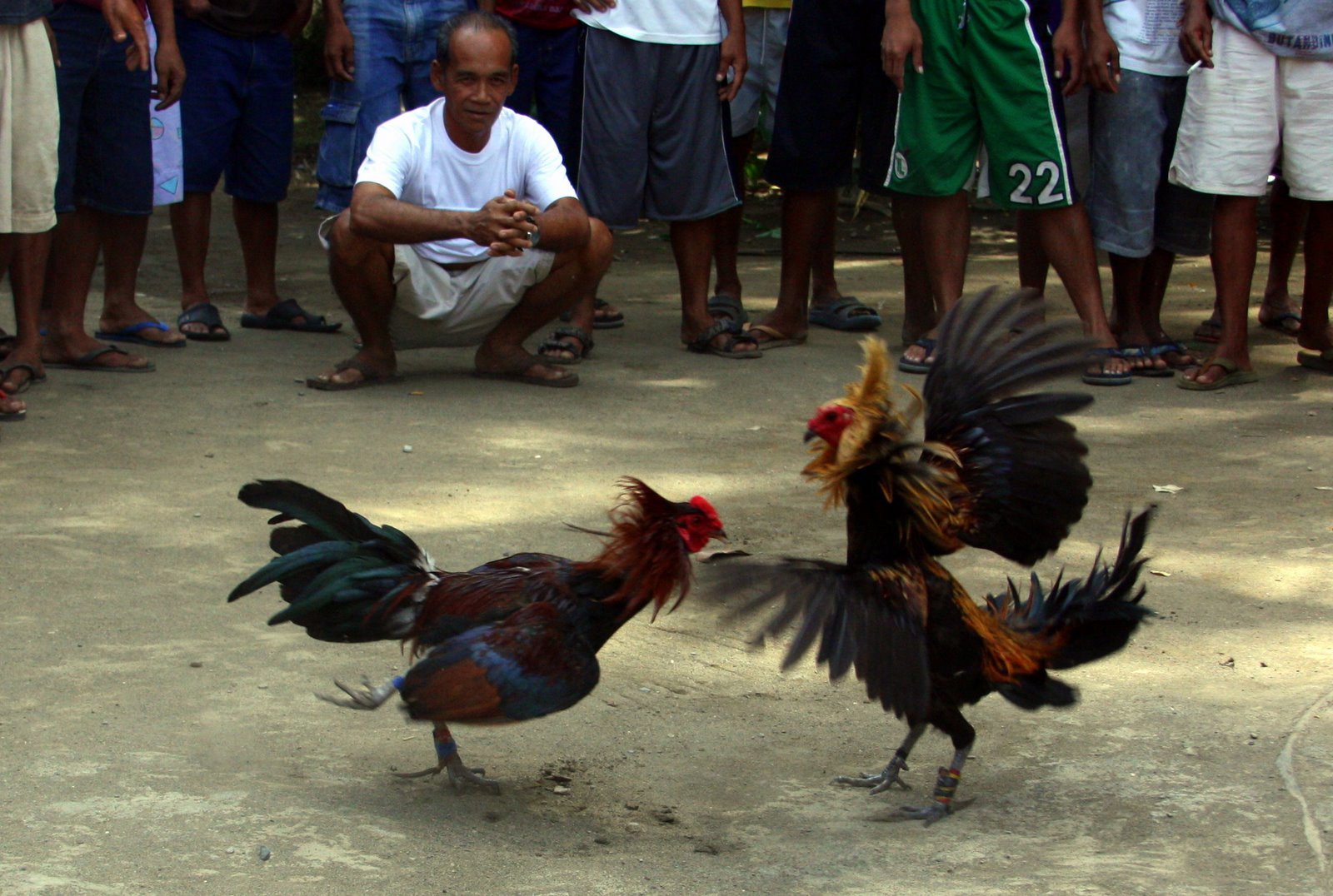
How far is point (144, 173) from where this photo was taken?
21.2 ft

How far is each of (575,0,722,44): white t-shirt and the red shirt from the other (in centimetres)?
27

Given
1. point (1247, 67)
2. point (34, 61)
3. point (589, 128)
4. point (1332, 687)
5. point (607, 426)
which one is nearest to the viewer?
point (1332, 687)

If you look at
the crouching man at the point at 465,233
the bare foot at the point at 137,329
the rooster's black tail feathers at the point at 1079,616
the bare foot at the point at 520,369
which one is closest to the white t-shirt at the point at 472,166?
the crouching man at the point at 465,233

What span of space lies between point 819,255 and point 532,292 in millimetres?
1964

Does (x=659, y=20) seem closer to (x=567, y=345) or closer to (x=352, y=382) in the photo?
(x=567, y=345)

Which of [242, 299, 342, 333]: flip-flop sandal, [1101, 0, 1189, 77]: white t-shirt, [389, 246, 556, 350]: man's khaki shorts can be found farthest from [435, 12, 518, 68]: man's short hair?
[1101, 0, 1189, 77]: white t-shirt

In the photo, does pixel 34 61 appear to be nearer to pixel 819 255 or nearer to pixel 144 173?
pixel 144 173

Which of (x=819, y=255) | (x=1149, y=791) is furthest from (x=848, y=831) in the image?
(x=819, y=255)

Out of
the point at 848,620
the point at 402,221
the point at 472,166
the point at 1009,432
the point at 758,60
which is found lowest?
the point at 848,620

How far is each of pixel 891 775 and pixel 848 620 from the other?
649 millimetres

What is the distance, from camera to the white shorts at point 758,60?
7555mm

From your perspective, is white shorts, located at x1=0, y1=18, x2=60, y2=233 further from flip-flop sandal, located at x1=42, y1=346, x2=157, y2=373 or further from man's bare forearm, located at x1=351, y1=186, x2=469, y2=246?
man's bare forearm, located at x1=351, y1=186, x2=469, y2=246

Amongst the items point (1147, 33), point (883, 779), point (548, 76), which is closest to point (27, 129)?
point (548, 76)

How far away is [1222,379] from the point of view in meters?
6.61
